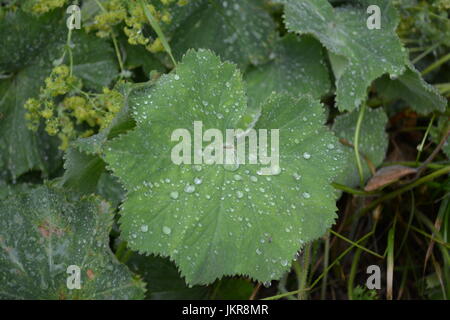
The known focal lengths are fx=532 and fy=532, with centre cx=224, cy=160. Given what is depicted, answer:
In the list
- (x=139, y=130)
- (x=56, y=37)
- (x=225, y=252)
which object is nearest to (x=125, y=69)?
(x=56, y=37)

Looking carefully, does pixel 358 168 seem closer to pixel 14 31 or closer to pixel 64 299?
pixel 64 299

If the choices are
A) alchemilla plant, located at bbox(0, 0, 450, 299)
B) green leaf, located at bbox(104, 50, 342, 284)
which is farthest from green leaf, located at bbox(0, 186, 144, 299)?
green leaf, located at bbox(104, 50, 342, 284)

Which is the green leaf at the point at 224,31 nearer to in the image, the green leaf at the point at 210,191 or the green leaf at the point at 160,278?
the green leaf at the point at 210,191

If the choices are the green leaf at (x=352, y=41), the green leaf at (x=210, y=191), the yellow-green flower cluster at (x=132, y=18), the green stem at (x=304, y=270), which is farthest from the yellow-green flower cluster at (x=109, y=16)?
the green stem at (x=304, y=270)

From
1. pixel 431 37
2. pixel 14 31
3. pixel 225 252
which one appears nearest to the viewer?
pixel 225 252

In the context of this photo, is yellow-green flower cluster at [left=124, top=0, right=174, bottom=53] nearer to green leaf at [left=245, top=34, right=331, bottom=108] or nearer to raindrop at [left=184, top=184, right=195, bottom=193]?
green leaf at [left=245, top=34, right=331, bottom=108]
